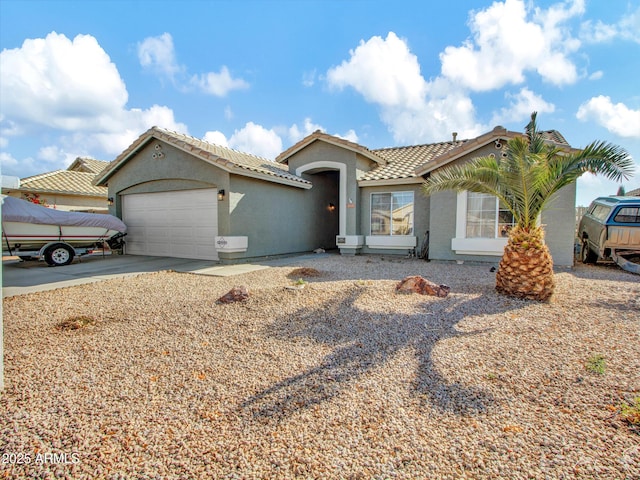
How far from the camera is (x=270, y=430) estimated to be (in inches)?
107

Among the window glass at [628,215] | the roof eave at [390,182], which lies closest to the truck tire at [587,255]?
the window glass at [628,215]

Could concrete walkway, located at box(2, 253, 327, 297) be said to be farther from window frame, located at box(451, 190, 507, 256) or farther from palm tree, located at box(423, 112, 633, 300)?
palm tree, located at box(423, 112, 633, 300)

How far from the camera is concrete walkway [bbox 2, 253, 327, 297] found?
8.24 metres

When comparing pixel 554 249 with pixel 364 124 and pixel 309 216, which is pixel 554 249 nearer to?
pixel 309 216

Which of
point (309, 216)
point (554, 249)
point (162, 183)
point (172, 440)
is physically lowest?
point (172, 440)

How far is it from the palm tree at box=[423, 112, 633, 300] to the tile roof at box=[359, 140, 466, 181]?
524 cm

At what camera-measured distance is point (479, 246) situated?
11.2 meters

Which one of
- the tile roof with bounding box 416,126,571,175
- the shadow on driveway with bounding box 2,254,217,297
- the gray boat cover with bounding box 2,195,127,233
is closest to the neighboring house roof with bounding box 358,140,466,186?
the tile roof with bounding box 416,126,571,175

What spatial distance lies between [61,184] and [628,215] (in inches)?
1021

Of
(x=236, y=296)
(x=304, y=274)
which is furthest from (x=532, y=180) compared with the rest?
(x=236, y=296)

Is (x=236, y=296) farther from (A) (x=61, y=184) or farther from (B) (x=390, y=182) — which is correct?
(A) (x=61, y=184)

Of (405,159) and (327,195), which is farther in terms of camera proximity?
(327,195)

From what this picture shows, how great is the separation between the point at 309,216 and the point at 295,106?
5507mm

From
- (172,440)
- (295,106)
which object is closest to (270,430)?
(172,440)
